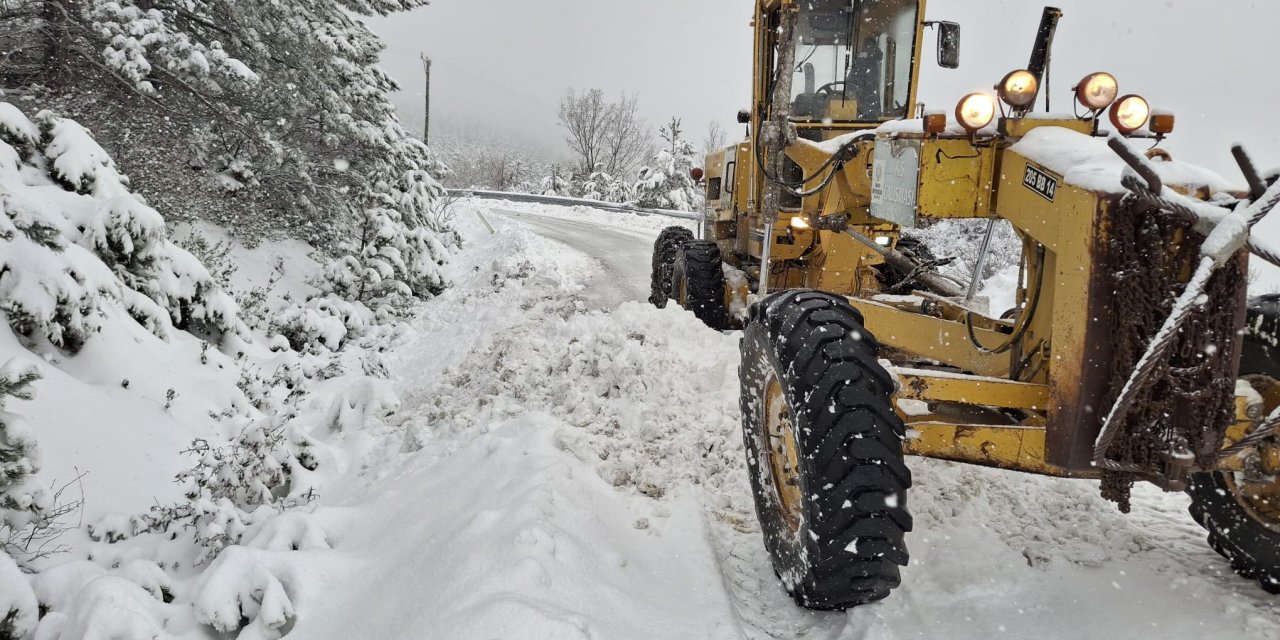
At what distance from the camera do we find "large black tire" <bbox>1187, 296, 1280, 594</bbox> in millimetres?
2934

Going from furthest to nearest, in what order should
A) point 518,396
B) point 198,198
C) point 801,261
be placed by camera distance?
point 198,198 → point 801,261 → point 518,396

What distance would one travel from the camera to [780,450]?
3.63 meters

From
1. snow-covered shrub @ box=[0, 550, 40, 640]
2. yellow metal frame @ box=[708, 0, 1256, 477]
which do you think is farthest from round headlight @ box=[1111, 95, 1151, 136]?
snow-covered shrub @ box=[0, 550, 40, 640]

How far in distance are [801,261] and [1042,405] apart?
4097mm

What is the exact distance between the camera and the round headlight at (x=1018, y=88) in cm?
300

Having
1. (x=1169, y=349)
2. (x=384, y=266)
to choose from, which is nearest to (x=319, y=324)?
(x=384, y=266)

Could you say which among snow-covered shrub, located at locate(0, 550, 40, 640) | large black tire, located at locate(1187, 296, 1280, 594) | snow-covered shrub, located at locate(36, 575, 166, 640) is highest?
large black tire, located at locate(1187, 296, 1280, 594)

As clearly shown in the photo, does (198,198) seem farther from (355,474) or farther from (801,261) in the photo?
(801,261)

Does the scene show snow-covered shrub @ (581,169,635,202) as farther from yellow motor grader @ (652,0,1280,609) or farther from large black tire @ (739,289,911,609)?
large black tire @ (739,289,911,609)

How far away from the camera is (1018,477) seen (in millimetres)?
4246

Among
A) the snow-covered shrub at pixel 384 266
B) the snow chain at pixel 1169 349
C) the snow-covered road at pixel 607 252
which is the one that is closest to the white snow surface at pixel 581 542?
the snow chain at pixel 1169 349

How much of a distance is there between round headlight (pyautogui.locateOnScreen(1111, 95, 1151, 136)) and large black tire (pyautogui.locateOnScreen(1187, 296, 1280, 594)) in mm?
934

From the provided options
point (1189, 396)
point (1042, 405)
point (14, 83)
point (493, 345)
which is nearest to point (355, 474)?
point (493, 345)

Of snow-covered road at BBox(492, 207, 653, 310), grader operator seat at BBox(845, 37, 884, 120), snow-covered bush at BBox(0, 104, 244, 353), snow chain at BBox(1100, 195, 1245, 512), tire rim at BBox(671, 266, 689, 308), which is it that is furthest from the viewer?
snow-covered road at BBox(492, 207, 653, 310)
